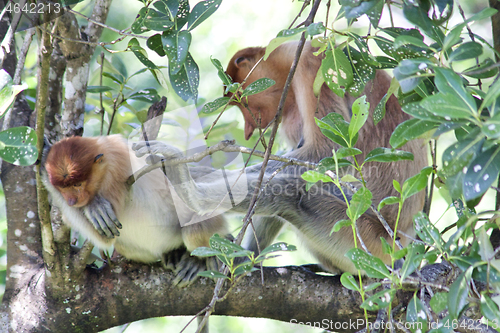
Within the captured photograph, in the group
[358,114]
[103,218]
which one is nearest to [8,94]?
[103,218]

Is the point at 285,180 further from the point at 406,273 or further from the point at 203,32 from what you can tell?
the point at 203,32

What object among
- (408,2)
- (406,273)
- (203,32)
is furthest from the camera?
(203,32)

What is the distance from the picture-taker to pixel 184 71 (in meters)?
1.77

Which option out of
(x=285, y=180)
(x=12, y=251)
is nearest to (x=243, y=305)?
(x=285, y=180)

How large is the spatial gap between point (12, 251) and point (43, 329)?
1.49 feet

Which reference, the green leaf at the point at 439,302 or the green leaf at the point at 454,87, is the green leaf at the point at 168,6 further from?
the green leaf at the point at 439,302

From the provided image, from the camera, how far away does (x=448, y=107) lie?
0.97 meters

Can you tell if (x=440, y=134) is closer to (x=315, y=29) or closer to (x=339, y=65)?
(x=315, y=29)

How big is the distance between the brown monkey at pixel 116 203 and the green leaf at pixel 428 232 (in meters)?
1.26

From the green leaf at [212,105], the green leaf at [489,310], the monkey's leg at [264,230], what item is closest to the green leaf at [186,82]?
the green leaf at [212,105]

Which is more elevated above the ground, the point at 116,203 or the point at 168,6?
the point at 168,6

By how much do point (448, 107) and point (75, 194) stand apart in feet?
5.42

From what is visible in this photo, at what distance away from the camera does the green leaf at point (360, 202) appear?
53.9 inches

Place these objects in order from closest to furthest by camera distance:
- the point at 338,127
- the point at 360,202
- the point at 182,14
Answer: the point at 360,202, the point at 338,127, the point at 182,14
